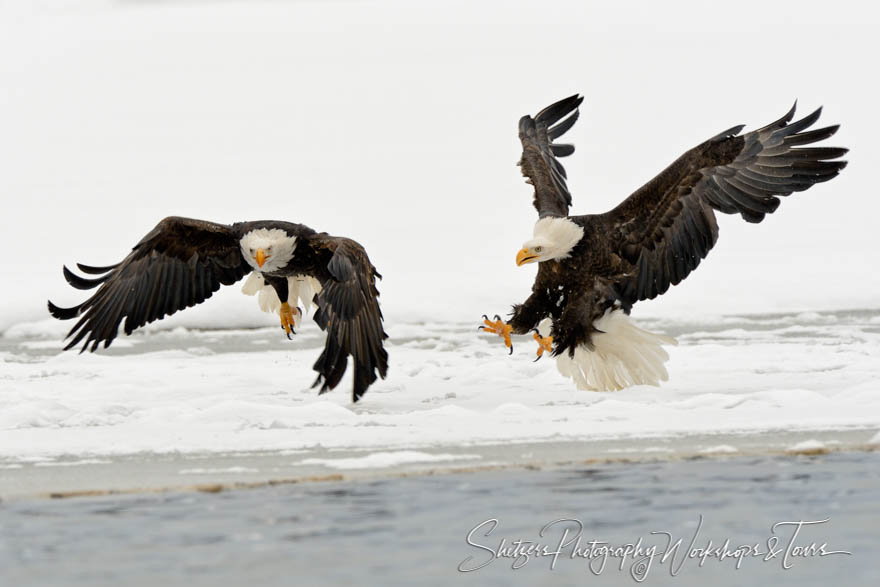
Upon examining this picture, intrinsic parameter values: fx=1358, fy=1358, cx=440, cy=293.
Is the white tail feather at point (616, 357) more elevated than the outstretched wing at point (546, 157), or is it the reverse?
the outstretched wing at point (546, 157)

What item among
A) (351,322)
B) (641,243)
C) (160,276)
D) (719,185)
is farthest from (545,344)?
(160,276)

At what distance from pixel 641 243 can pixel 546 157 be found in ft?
5.35

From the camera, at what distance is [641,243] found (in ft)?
20.5

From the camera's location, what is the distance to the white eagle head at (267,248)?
20.9 ft

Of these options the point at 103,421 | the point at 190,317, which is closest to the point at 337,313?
the point at 103,421

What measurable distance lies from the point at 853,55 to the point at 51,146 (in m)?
9.96

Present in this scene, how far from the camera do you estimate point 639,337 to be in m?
6.47

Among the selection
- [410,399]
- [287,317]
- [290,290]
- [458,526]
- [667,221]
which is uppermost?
[667,221]

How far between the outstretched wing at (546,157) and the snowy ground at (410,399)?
2.81 ft

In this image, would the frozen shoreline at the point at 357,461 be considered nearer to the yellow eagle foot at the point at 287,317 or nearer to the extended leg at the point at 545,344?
the extended leg at the point at 545,344

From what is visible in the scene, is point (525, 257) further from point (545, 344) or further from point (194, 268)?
point (194, 268)

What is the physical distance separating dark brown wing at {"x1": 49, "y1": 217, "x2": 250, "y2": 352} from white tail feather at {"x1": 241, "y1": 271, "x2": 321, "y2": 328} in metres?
0.35

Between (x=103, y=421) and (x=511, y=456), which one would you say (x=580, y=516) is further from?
(x=103, y=421)

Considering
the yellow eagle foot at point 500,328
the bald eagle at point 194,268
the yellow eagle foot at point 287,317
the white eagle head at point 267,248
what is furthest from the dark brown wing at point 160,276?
the yellow eagle foot at point 500,328
